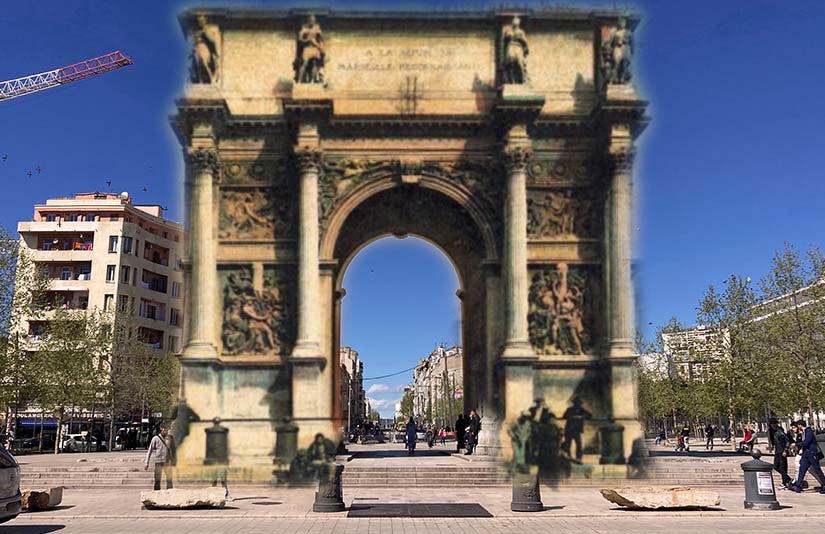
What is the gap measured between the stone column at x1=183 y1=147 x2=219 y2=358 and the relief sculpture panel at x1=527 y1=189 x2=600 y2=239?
906cm

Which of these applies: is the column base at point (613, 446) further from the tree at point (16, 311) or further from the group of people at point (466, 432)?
the tree at point (16, 311)

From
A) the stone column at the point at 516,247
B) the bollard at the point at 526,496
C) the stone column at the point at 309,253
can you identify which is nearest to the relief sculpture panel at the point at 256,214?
the stone column at the point at 309,253

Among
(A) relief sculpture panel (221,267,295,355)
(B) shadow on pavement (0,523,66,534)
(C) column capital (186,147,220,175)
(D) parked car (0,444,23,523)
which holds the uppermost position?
(C) column capital (186,147,220,175)

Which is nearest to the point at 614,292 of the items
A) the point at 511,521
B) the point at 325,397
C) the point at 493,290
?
the point at 493,290

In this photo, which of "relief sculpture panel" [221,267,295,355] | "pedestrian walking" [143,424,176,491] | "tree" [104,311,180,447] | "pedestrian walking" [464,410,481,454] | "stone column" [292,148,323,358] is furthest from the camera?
"tree" [104,311,180,447]

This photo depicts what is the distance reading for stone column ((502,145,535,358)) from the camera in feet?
84.2

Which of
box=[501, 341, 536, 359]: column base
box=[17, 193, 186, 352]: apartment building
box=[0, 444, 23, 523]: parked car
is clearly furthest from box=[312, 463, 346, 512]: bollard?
box=[17, 193, 186, 352]: apartment building

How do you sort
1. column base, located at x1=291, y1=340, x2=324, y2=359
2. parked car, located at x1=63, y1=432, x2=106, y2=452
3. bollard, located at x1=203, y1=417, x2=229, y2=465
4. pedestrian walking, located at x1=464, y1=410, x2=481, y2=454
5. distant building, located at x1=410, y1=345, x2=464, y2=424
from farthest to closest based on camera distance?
distant building, located at x1=410, y1=345, x2=464, y2=424, parked car, located at x1=63, y1=432, x2=106, y2=452, pedestrian walking, located at x1=464, y1=410, x2=481, y2=454, column base, located at x1=291, y1=340, x2=324, y2=359, bollard, located at x1=203, y1=417, x2=229, y2=465

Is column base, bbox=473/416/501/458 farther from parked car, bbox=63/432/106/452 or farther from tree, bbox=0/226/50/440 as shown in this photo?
parked car, bbox=63/432/106/452

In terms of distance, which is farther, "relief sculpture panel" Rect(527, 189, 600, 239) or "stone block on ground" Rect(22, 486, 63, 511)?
"relief sculpture panel" Rect(527, 189, 600, 239)

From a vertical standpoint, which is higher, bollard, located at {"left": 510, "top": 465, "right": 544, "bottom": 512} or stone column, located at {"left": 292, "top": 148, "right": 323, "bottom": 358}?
stone column, located at {"left": 292, "top": 148, "right": 323, "bottom": 358}

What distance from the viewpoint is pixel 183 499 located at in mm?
17641

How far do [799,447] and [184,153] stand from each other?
713 inches

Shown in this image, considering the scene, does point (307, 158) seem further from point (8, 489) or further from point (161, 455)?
point (8, 489)
